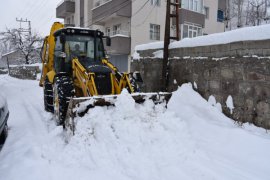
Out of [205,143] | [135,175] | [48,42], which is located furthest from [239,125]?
[48,42]

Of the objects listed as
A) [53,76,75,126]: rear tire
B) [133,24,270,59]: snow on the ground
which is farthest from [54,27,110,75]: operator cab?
[133,24,270,59]: snow on the ground

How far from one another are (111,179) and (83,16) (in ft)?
81.3

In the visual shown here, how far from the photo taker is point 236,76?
248 inches

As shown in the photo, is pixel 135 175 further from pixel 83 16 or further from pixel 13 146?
pixel 83 16

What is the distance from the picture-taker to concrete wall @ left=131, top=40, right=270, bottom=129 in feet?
18.5

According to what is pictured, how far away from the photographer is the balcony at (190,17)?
21.9 m

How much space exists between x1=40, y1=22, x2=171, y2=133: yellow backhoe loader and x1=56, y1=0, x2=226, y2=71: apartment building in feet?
37.8

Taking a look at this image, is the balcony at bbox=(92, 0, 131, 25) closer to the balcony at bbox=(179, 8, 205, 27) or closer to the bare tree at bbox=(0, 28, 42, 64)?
the balcony at bbox=(179, 8, 205, 27)

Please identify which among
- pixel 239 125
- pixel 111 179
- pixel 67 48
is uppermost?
pixel 67 48

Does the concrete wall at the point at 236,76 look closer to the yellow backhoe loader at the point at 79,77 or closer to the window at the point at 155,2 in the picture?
the yellow backhoe loader at the point at 79,77

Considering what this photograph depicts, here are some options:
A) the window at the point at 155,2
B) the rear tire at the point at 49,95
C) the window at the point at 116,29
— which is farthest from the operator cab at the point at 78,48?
the window at the point at 155,2

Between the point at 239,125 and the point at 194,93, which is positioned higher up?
the point at 194,93

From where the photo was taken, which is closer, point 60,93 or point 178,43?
point 60,93

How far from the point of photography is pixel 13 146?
5.48 metres
